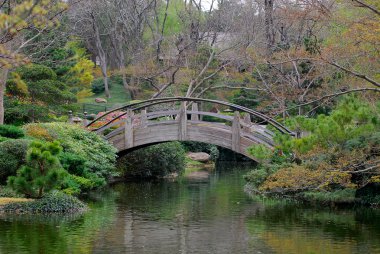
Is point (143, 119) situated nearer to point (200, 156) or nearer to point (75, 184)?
point (75, 184)

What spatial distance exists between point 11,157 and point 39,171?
3004 mm

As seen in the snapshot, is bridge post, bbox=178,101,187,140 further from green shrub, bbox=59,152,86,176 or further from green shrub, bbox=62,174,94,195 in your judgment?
green shrub, bbox=59,152,86,176

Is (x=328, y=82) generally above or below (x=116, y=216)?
above

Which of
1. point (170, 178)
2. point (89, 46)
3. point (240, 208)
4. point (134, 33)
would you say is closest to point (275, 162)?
point (240, 208)

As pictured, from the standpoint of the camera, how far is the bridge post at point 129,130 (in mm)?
28469

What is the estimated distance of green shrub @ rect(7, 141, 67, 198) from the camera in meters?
18.9

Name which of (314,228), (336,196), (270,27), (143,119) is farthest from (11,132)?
(270,27)

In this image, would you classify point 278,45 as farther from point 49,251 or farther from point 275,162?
point 49,251

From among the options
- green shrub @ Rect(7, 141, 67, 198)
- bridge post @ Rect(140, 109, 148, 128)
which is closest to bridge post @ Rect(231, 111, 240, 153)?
bridge post @ Rect(140, 109, 148, 128)

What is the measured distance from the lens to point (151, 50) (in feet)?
141

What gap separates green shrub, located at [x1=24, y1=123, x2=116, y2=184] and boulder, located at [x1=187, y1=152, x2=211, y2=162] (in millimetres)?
14109

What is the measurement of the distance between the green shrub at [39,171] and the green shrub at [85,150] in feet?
13.2

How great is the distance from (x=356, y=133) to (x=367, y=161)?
0.84m

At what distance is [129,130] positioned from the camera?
2856 centimetres
